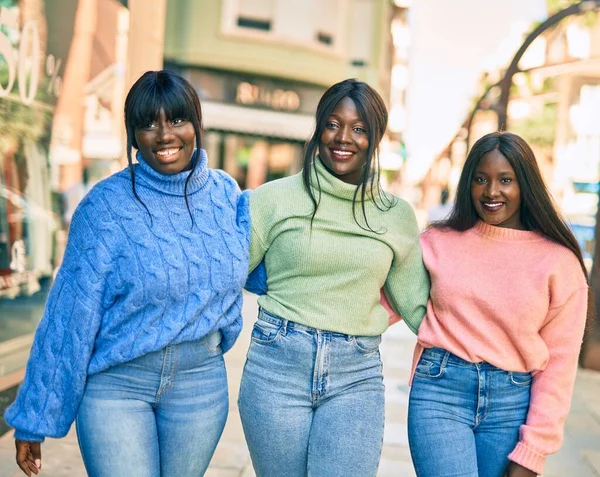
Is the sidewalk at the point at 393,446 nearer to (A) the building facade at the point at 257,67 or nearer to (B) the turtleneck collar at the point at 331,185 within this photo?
(B) the turtleneck collar at the point at 331,185

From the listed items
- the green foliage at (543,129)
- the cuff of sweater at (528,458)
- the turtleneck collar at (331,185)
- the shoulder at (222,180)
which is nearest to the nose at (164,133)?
the shoulder at (222,180)

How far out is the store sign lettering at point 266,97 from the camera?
53.3ft

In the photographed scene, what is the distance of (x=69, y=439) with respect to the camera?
4508 mm

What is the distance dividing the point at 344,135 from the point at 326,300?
1.91ft

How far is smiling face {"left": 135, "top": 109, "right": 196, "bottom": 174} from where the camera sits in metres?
2.31

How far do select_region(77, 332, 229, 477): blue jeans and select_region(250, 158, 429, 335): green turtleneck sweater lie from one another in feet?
1.09

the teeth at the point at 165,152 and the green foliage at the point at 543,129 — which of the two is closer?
the teeth at the point at 165,152

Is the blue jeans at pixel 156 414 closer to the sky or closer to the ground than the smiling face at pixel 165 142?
closer to the ground

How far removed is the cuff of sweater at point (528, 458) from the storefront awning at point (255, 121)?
1364 centimetres

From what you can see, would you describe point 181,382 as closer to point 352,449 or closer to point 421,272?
point 352,449

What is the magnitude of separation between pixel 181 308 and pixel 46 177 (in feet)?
12.0

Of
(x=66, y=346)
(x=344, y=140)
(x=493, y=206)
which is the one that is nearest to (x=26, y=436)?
(x=66, y=346)

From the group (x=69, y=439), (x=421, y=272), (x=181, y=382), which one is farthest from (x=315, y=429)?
(x=69, y=439)

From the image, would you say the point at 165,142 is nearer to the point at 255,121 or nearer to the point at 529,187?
the point at 529,187
